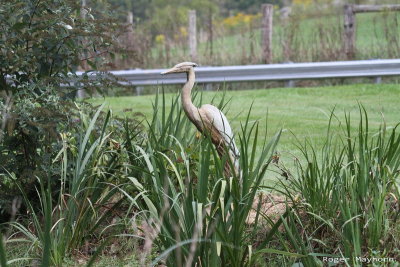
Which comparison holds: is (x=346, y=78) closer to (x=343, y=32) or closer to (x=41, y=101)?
(x=343, y=32)

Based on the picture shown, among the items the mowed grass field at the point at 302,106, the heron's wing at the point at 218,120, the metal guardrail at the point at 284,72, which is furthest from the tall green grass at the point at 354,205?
the metal guardrail at the point at 284,72

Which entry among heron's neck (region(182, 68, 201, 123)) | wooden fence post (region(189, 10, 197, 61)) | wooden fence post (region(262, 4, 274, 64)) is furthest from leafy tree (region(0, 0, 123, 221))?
wooden fence post (region(189, 10, 197, 61))

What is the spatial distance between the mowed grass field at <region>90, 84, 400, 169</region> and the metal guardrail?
282mm

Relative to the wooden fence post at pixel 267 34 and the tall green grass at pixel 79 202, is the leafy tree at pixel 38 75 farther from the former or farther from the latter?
the wooden fence post at pixel 267 34

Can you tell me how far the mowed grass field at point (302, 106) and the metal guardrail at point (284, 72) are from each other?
282 mm

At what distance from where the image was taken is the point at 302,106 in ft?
39.2

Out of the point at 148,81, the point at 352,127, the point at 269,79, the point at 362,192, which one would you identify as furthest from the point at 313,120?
the point at 362,192

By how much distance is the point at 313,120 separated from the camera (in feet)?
34.9

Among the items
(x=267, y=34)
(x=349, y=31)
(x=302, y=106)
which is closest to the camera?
(x=302, y=106)

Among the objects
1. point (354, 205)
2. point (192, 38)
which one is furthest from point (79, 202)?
point (192, 38)

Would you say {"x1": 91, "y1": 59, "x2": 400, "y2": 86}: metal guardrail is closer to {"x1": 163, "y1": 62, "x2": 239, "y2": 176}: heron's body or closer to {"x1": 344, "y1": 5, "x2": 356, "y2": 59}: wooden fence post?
{"x1": 344, "y1": 5, "x2": 356, "y2": 59}: wooden fence post

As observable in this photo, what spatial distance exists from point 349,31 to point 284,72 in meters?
2.65

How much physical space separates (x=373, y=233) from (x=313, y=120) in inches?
214

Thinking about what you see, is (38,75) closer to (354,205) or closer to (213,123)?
(213,123)
